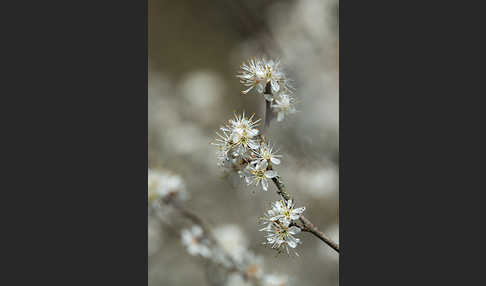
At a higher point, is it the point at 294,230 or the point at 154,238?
the point at 154,238

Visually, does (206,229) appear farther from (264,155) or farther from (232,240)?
(264,155)

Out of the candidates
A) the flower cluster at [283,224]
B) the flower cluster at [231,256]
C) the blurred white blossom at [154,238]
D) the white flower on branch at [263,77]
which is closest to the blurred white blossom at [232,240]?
the flower cluster at [231,256]

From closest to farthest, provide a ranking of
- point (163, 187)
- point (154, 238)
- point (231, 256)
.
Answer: point (163, 187) < point (231, 256) < point (154, 238)

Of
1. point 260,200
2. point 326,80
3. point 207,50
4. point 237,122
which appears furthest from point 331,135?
point 207,50

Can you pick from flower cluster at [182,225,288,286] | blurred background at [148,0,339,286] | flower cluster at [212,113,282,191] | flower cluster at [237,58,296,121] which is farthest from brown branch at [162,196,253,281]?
flower cluster at [237,58,296,121]

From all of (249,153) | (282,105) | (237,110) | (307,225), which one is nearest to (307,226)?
(307,225)

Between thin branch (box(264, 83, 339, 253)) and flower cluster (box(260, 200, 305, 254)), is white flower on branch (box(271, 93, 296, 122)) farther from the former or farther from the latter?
flower cluster (box(260, 200, 305, 254))

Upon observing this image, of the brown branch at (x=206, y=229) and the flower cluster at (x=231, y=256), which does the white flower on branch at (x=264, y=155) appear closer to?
the brown branch at (x=206, y=229)
